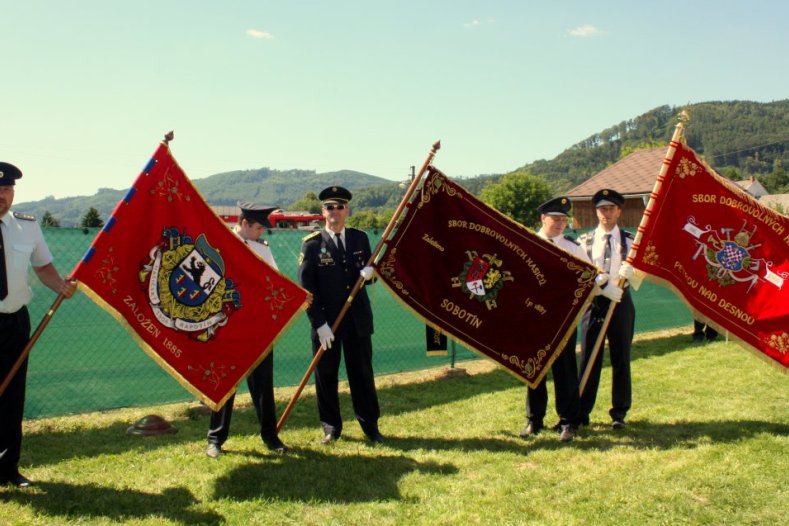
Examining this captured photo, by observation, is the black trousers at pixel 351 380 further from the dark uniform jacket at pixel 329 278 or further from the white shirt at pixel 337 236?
the white shirt at pixel 337 236

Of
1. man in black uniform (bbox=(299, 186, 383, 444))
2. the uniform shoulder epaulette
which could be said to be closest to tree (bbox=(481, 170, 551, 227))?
man in black uniform (bbox=(299, 186, 383, 444))

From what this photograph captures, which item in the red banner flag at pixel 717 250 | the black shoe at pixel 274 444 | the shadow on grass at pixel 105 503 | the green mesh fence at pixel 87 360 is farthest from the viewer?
the green mesh fence at pixel 87 360

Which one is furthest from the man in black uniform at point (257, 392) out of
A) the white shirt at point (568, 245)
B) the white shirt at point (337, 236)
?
the white shirt at point (568, 245)

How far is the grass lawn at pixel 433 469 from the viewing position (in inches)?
157

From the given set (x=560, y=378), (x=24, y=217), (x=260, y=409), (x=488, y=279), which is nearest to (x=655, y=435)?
(x=560, y=378)

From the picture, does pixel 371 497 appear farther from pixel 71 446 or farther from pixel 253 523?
pixel 71 446

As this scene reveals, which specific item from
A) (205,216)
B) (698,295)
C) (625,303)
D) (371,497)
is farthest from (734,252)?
(205,216)

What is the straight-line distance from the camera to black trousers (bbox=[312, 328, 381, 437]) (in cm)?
552

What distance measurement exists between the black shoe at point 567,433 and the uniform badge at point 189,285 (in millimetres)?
2921

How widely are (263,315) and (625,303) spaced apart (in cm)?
326

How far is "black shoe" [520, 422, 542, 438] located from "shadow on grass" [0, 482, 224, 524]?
111 inches

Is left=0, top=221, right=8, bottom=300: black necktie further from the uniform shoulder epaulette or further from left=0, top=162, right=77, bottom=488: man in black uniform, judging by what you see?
the uniform shoulder epaulette

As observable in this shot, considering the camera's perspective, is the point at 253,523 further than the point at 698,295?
No

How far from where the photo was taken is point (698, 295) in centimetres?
568
